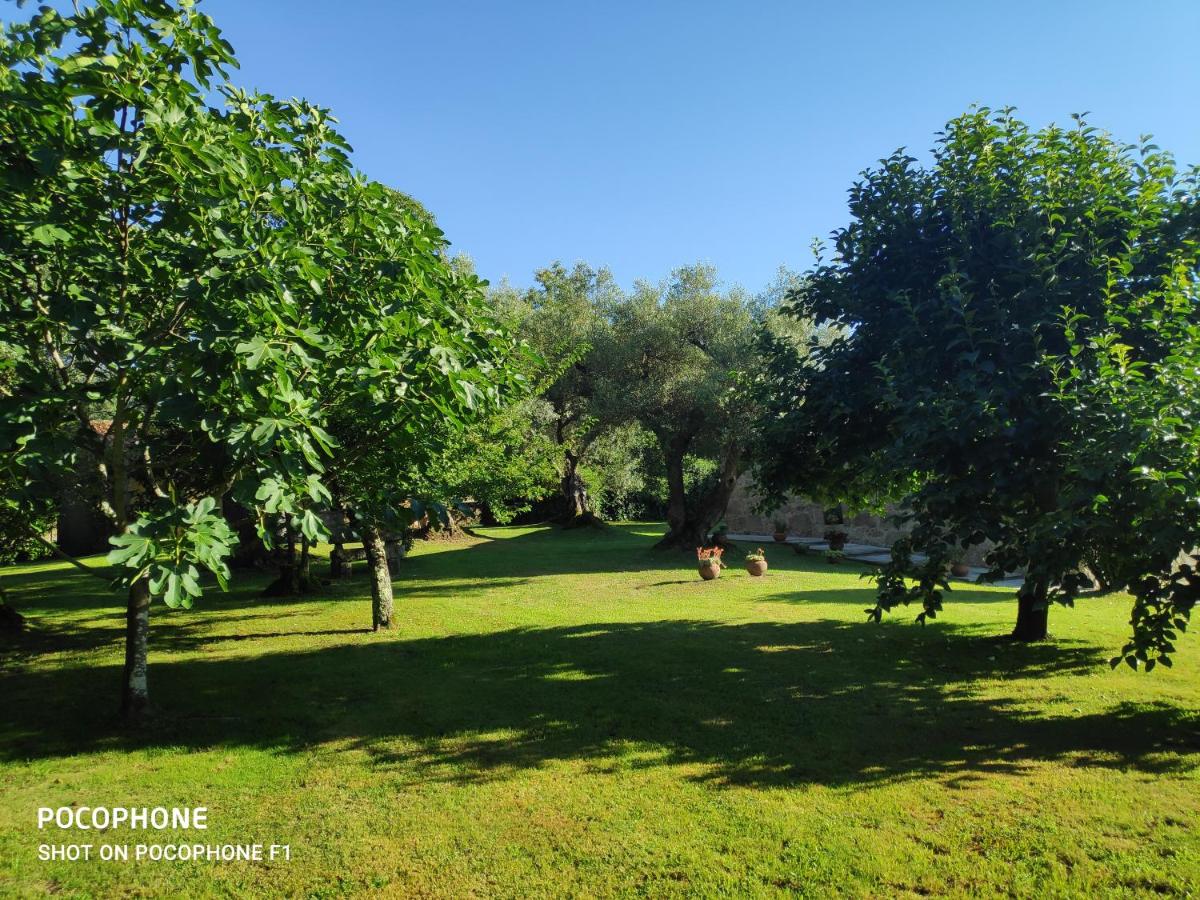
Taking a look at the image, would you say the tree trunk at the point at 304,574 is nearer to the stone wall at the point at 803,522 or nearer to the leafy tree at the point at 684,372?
the leafy tree at the point at 684,372

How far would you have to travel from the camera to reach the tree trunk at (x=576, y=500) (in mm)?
36594

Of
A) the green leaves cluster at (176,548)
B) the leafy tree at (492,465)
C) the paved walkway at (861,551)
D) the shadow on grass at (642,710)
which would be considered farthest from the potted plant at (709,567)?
the green leaves cluster at (176,548)

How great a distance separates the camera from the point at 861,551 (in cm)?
2588

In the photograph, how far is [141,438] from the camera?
294 inches

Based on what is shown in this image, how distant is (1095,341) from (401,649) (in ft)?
34.2

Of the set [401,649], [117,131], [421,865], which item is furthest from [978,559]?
[117,131]

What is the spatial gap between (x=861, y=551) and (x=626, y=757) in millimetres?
21324

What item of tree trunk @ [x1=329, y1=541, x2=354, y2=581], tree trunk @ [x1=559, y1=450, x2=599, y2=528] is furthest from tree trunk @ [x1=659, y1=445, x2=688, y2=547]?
tree trunk @ [x1=329, y1=541, x2=354, y2=581]

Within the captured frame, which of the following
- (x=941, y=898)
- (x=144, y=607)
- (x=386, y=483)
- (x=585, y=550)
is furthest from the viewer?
(x=585, y=550)

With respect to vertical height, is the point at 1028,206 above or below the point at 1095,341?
above

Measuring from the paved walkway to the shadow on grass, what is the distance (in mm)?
8937

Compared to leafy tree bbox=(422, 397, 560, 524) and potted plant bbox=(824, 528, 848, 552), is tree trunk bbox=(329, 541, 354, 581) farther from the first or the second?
potted plant bbox=(824, 528, 848, 552)

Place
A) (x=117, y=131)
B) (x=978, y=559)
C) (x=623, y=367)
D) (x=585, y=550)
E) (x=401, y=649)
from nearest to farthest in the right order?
(x=117, y=131) → (x=401, y=649) → (x=978, y=559) → (x=623, y=367) → (x=585, y=550)

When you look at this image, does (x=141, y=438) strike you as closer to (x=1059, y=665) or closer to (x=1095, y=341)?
(x=1095, y=341)
